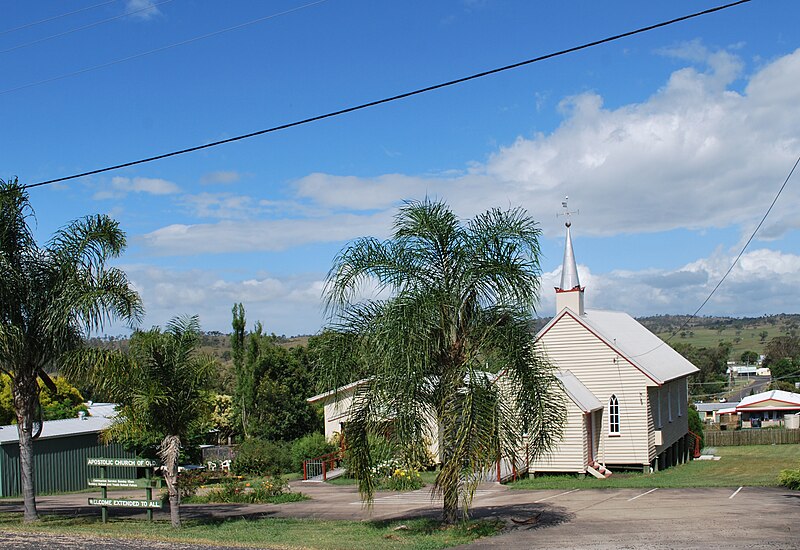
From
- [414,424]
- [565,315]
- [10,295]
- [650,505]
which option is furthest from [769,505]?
[10,295]

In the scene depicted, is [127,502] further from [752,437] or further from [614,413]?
[752,437]

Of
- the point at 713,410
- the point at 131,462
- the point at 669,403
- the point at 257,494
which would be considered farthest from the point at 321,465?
the point at 713,410

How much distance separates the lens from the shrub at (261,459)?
37.6 metres

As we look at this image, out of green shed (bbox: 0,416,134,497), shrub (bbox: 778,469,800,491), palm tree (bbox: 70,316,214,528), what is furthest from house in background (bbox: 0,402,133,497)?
shrub (bbox: 778,469,800,491)

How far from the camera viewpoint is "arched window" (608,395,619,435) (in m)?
33.6

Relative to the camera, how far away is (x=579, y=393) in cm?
3228

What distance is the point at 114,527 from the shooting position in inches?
791

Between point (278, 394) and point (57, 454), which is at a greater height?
point (278, 394)

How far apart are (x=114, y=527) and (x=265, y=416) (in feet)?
78.0

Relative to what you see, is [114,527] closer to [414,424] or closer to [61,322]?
[61,322]

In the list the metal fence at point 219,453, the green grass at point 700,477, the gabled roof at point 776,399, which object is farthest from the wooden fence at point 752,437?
the metal fence at point 219,453

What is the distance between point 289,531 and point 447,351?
5786 mm

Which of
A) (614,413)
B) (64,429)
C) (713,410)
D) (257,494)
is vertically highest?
(614,413)

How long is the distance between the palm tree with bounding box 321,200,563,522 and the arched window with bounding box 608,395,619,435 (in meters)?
17.3
